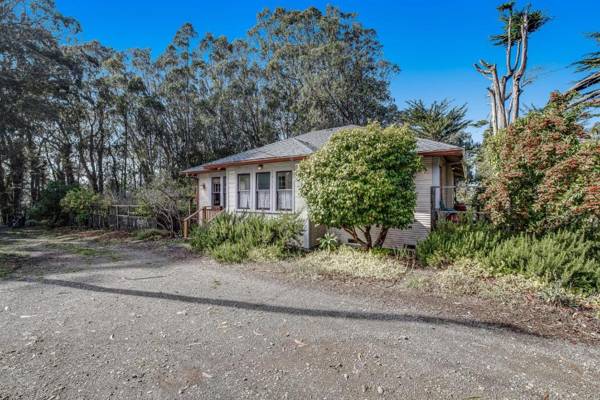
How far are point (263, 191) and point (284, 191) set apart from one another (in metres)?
0.98

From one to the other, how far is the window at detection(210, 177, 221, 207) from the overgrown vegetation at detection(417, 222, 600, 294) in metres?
10.0

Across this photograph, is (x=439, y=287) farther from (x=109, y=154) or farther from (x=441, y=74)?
(x=109, y=154)

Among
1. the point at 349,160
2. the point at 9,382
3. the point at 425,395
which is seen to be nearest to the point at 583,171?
the point at 349,160

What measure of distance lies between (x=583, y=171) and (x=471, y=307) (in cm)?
324

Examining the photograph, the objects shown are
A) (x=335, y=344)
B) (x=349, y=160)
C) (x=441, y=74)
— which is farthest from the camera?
(x=441, y=74)

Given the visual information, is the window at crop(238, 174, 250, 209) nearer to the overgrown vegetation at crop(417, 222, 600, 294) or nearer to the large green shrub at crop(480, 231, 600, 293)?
the overgrown vegetation at crop(417, 222, 600, 294)

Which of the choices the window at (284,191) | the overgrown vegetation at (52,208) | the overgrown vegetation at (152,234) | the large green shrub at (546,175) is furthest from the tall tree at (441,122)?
the overgrown vegetation at (52,208)

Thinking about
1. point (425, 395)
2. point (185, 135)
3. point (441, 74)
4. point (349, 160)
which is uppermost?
point (441, 74)

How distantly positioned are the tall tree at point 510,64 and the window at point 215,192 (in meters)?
14.5

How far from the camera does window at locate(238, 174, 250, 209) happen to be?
1121 cm

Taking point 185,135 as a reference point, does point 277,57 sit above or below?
above

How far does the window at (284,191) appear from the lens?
1005 cm

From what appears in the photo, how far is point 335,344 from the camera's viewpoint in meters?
3.31

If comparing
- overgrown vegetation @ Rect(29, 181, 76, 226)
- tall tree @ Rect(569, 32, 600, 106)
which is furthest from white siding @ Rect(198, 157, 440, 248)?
overgrown vegetation @ Rect(29, 181, 76, 226)
